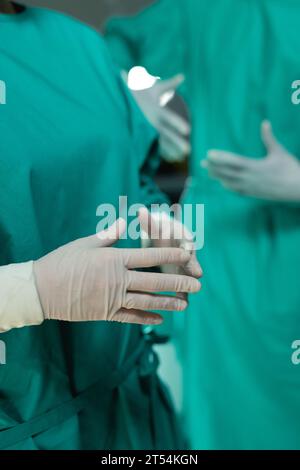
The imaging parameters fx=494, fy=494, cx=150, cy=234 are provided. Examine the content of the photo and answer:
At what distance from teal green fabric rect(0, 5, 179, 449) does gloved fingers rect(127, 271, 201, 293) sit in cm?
14

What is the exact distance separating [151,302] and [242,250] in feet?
1.88

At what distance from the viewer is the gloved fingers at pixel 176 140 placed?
1.46 m

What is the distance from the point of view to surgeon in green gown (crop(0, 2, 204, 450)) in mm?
598

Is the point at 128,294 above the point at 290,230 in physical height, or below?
below

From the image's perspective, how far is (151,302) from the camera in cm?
57

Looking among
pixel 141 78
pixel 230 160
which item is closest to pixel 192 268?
pixel 230 160

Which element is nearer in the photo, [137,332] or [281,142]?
[137,332]

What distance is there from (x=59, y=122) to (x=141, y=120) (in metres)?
0.25

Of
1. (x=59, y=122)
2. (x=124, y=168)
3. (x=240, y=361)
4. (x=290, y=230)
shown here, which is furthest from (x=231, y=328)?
(x=59, y=122)

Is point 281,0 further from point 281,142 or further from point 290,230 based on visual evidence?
point 290,230

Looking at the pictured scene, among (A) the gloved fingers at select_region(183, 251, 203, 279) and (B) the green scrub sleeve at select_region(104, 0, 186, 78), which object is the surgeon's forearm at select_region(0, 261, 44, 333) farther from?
(B) the green scrub sleeve at select_region(104, 0, 186, 78)

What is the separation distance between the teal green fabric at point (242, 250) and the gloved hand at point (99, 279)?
0.49 metres

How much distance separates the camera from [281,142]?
109 cm
